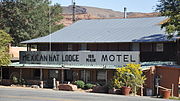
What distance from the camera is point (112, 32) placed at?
142 ft

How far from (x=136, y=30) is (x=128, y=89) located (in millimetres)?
13258

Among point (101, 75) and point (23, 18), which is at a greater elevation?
point (23, 18)

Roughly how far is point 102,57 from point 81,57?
2453 millimetres

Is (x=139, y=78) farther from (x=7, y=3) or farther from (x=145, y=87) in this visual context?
(x=7, y=3)

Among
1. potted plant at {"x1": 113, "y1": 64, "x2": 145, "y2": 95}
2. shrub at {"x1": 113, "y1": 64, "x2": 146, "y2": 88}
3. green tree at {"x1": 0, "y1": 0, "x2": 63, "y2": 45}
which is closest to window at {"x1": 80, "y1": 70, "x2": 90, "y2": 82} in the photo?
shrub at {"x1": 113, "y1": 64, "x2": 146, "y2": 88}

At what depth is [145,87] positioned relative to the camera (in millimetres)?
34062

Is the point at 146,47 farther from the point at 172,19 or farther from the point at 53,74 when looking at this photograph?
the point at 53,74

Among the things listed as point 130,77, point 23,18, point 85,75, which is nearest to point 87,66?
point 85,75

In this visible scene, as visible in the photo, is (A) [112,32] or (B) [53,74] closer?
(B) [53,74]

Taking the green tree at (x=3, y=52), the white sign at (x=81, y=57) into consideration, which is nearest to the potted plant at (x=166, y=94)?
the white sign at (x=81, y=57)

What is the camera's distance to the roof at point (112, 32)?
3953 cm

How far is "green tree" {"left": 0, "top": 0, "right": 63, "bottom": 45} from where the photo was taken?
63562 mm

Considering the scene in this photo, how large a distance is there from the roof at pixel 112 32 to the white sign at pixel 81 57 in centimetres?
343

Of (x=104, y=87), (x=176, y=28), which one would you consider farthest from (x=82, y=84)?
(x=176, y=28)
